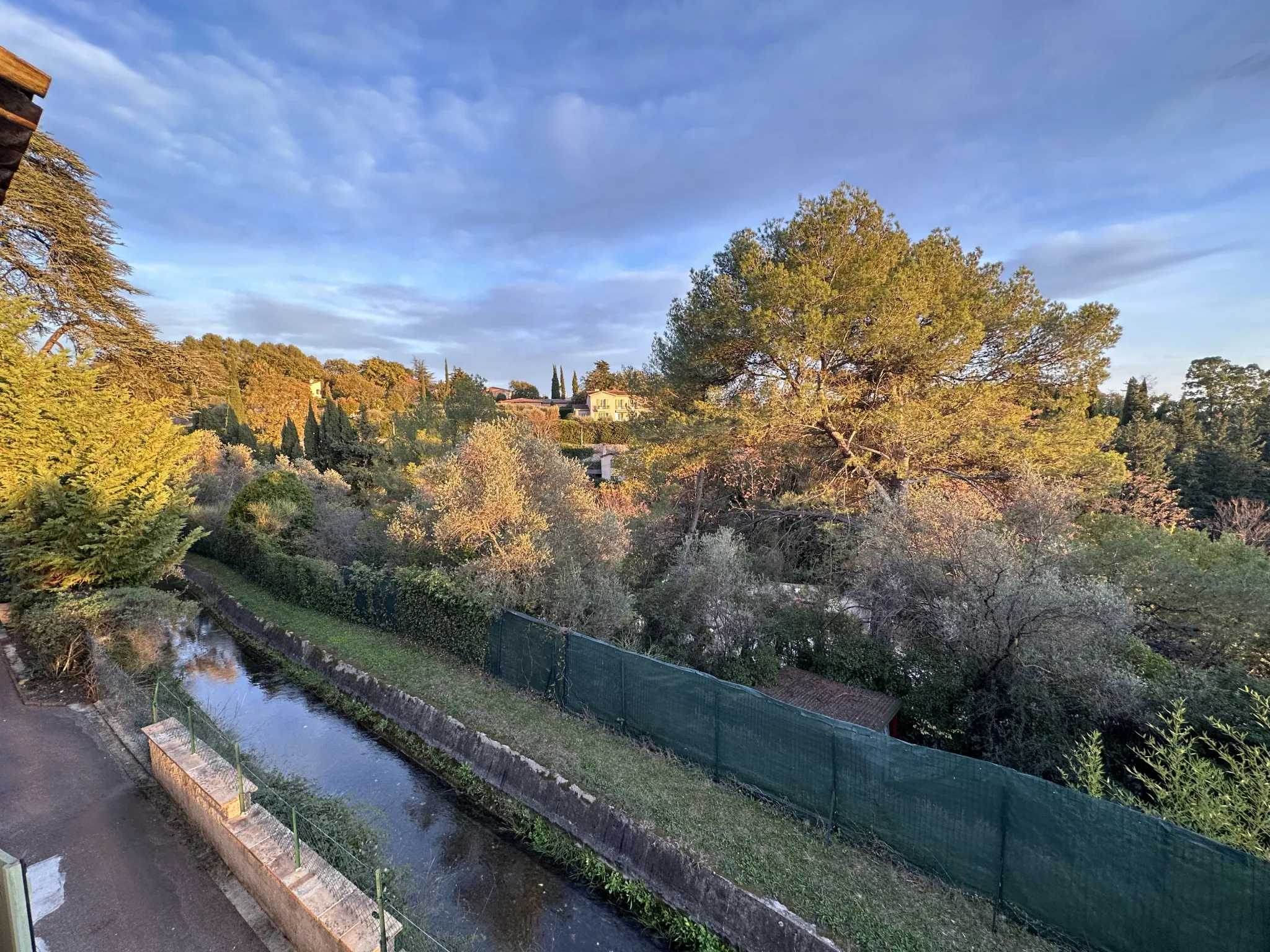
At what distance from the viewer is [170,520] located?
1139 centimetres

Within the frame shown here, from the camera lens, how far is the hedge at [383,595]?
1116cm

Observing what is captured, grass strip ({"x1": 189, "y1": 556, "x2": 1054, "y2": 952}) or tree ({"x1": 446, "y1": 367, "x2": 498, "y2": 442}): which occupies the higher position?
tree ({"x1": 446, "y1": 367, "x2": 498, "y2": 442})

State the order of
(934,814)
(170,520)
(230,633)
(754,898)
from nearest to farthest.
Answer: (754,898)
(934,814)
(170,520)
(230,633)

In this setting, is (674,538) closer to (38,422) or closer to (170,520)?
(170,520)

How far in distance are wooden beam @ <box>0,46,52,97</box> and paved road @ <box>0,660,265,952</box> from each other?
6.14 meters

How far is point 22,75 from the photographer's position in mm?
1812

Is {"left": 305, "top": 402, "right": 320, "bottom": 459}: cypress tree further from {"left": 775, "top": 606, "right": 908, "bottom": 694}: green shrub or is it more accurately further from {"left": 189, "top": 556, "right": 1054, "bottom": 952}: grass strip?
{"left": 775, "top": 606, "right": 908, "bottom": 694}: green shrub

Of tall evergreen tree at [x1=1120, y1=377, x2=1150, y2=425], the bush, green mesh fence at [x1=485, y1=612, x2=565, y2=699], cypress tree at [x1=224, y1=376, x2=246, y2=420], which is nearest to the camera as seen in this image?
the bush

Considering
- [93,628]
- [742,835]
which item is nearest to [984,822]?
[742,835]

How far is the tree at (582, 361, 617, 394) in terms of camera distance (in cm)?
Result: 8000

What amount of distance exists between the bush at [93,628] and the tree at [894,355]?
12.6 meters

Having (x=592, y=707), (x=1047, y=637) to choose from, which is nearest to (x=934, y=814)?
(x=1047, y=637)

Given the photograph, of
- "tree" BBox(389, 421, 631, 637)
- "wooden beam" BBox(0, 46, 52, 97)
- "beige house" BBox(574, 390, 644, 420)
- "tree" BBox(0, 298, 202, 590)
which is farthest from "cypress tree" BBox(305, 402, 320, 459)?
"wooden beam" BBox(0, 46, 52, 97)

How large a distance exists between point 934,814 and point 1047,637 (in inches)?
128
